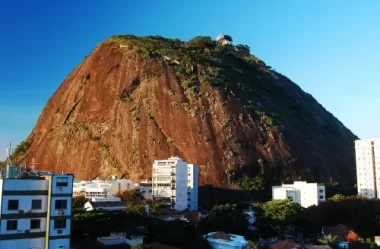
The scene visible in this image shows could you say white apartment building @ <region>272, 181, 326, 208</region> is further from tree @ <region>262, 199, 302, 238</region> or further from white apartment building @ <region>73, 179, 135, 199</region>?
white apartment building @ <region>73, 179, 135, 199</region>

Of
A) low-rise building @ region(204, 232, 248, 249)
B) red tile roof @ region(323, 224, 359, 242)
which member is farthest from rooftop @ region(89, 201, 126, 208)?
red tile roof @ region(323, 224, 359, 242)

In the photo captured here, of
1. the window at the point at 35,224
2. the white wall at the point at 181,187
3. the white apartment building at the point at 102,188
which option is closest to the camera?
the window at the point at 35,224

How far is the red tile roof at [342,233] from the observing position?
45.8 meters

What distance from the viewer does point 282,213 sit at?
50.9 m

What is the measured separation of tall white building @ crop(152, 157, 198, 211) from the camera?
5978 centimetres

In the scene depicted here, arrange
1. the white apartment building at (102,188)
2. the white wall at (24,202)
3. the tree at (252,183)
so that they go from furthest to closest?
the tree at (252,183), the white apartment building at (102,188), the white wall at (24,202)

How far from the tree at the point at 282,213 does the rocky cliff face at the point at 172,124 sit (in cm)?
1574

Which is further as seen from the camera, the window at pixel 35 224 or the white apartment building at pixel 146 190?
the white apartment building at pixel 146 190

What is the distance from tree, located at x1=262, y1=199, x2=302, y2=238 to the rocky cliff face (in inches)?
620

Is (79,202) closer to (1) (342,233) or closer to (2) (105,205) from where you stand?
(2) (105,205)

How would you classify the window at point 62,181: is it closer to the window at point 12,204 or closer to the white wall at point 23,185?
the white wall at point 23,185

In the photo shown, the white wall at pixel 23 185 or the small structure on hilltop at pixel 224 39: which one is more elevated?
the small structure on hilltop at pixel 224 39

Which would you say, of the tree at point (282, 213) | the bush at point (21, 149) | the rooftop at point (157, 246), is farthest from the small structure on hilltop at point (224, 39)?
the rooftop at point (157, 246)

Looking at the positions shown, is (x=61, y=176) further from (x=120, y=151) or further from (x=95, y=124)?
(x=95, y=124)
